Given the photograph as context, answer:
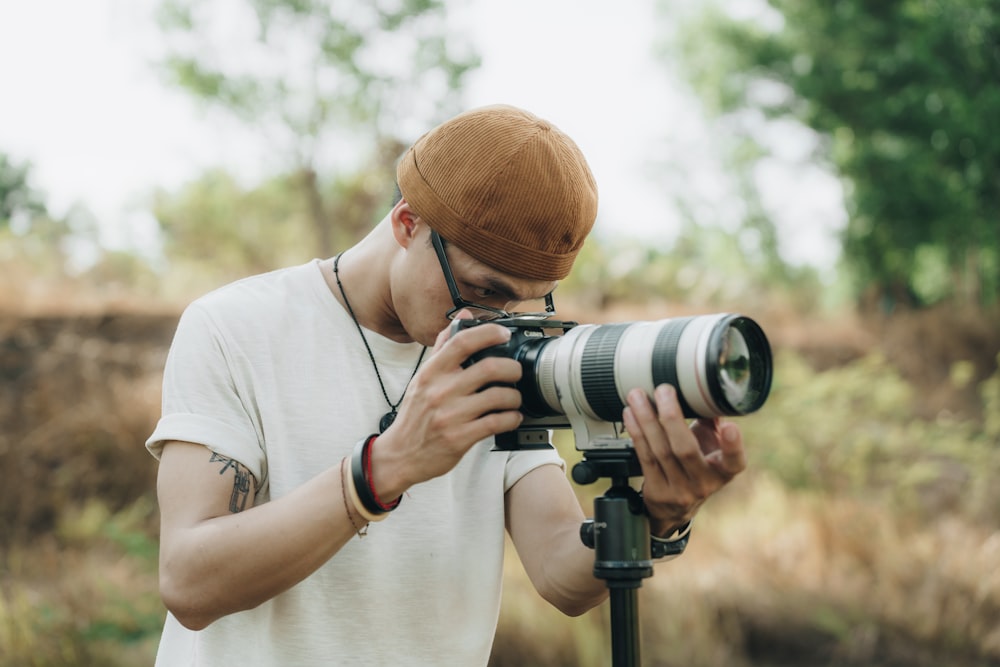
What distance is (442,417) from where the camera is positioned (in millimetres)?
1538

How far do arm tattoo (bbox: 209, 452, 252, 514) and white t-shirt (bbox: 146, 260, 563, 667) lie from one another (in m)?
0.02

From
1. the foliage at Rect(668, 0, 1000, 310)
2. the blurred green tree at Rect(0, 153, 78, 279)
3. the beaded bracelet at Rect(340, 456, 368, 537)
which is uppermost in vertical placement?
the foliage at Rect(668, 0, 1000, 310)

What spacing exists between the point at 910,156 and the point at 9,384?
975 centimetres

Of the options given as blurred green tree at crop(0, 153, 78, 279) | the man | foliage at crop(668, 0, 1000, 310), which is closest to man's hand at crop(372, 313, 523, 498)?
the man

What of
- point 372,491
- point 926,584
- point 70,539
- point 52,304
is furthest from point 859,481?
point 52,304

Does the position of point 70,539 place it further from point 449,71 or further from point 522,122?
point 449,71

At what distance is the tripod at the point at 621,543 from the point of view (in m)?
1.56

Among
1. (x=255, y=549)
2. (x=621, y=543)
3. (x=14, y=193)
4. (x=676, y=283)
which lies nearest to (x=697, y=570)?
(x=621, y=543)

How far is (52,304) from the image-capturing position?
905 cm

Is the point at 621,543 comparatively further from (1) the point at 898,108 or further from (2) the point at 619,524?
(1) the point at 898,108

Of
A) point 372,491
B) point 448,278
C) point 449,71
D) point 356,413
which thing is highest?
point 449,71

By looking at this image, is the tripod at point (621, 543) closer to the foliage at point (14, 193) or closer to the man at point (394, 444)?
the man at point (394, 444)

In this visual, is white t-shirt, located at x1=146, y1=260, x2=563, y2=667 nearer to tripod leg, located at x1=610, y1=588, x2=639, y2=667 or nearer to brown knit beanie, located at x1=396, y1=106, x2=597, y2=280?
brown knit beanie, located at x1=396, y1=106, x2=597, y2=280

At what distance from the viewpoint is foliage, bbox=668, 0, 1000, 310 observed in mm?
10867
